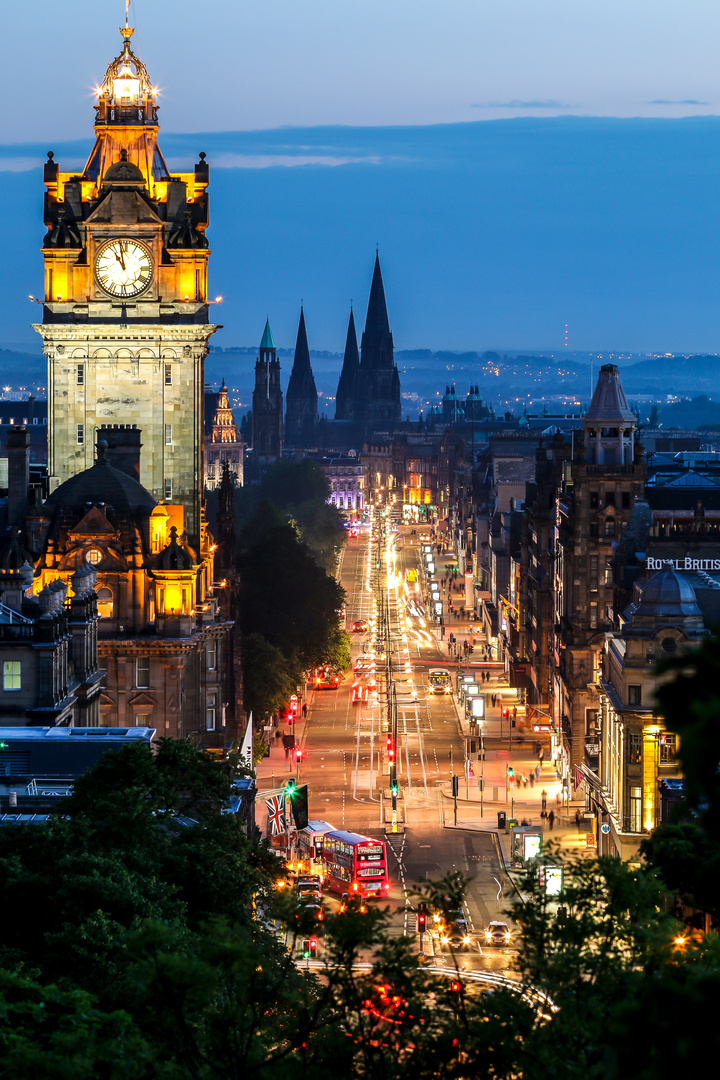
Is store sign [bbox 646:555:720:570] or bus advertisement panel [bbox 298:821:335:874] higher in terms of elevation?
store sign [bbox 646:555:720:570]

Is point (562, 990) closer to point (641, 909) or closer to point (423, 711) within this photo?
point (641, 909)

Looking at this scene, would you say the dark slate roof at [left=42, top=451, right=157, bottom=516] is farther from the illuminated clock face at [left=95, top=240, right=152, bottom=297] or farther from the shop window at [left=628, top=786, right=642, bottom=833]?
the shop window at [left=628, top=786, right=642, bottom=833]

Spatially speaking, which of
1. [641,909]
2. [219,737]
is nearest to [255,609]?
[219,737]

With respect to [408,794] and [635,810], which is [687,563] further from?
[408,794]

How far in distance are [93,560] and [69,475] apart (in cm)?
1919

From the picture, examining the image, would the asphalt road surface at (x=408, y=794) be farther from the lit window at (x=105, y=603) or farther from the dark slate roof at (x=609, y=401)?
the dark slate roof at (x=609, y=401)

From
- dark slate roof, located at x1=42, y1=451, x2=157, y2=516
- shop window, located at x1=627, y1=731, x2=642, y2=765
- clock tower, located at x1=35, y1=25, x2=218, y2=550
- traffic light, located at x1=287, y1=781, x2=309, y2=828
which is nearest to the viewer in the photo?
shop window, located at x1=627, y1=731, x2=642, y2=765

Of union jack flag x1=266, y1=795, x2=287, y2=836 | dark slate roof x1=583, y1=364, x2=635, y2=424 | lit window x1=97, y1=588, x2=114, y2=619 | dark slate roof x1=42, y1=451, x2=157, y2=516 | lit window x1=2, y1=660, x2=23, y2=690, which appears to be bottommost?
union jack flag x1=266, y1=795, x2=287, y2=836

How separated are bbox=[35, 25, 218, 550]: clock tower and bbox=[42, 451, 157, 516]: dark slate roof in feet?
40.5

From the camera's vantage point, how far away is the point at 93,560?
11738 cm

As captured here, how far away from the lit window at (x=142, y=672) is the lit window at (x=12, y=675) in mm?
22529

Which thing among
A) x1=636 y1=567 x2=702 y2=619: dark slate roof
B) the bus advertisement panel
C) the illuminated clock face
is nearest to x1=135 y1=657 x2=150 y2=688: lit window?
the bus advertisement panel

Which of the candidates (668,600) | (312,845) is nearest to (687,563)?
(668,600)

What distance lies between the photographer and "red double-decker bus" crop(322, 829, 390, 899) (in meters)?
107
